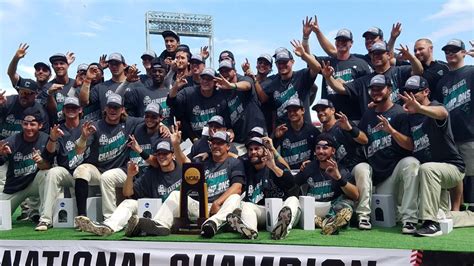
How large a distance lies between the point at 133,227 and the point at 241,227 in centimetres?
123

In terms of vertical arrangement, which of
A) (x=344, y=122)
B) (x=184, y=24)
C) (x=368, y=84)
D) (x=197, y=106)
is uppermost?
(x=184, y=24)

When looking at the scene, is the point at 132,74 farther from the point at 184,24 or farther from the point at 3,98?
the point at 184,24

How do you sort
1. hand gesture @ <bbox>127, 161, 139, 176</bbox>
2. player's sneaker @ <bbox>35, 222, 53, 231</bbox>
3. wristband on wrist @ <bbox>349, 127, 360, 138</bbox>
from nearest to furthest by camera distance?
wristband on wrist @ <bbox>349, 127, 360, 138</bbox> < hand gesture @ <bbox>127, 161, 139, 176</bbox> < player's sneaker @ <bbox>35, 222, 53, 231</bbox>

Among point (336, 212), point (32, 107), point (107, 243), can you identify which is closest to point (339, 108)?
point (336, 212)

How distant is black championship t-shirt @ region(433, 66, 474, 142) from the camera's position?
655 centimetres

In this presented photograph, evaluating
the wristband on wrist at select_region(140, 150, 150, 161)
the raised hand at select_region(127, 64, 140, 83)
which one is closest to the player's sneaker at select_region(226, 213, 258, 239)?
the wristband on wrist at select_region(140, 150, 150, 161)

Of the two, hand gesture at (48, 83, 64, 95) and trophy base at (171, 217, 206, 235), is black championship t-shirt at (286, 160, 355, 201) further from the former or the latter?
hand gesture at (48, 83, 64, 95)

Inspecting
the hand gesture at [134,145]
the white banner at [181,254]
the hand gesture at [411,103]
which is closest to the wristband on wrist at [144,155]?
the hand gesture at [134,145]

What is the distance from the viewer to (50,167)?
24.0 ft

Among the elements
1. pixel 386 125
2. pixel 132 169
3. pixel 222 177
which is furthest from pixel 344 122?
pixel 132 169

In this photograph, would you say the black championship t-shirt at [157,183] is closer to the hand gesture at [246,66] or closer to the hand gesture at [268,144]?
the hand gesture at [268,144]

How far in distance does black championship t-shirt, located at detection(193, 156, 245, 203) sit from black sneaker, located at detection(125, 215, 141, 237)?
1.13 metres

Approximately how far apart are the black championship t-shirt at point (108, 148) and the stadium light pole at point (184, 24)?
31.6 m

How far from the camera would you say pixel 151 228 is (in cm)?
571
